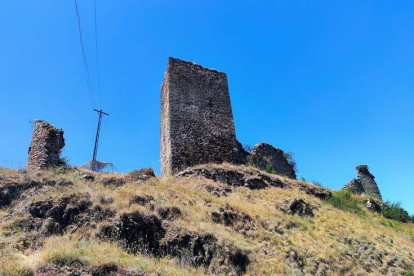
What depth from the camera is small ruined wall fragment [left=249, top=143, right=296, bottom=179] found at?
20500 millimetres

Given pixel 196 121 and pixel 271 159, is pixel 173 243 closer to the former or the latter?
pixel 196 121

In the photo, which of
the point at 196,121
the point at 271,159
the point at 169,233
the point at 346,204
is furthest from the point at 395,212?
the point at 169,233

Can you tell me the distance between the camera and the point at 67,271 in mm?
6441

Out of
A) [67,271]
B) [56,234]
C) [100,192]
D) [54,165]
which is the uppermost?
[54,165]

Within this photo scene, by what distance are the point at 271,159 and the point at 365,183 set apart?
959cm

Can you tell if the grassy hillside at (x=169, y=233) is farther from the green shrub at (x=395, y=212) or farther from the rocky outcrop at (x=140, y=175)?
the green shrub at (x=395, y=212)

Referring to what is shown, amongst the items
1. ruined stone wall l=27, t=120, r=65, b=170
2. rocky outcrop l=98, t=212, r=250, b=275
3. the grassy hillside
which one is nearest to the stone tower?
the grassy hillside

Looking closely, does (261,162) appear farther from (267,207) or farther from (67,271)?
(67,271)

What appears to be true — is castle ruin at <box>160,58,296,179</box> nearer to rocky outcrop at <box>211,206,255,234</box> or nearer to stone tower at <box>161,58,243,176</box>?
stone tower at <box>161,58,243,176</box>

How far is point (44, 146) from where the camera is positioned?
551 inches

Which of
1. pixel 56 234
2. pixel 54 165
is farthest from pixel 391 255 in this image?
pixel 54 165

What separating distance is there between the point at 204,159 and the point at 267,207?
16.3 feet

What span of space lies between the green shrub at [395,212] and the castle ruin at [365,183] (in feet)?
13.9

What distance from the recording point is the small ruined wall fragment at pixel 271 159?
20.5 m
